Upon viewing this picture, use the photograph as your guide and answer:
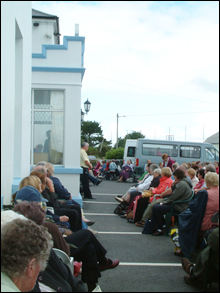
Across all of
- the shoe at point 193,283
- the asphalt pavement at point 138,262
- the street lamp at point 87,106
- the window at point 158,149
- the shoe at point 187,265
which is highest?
the street lamp at point 87,106

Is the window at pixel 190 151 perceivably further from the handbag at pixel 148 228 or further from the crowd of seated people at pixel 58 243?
the crowd of seated people at pixel 58 243

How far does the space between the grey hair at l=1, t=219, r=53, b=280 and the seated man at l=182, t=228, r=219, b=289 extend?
2.17 metres

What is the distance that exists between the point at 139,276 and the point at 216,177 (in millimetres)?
1713

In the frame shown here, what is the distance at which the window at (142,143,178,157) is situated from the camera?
73.4ft

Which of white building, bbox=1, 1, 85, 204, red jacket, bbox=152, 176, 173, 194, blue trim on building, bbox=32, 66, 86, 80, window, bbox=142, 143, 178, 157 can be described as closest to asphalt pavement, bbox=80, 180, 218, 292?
red jacket, bbox=152, 176, 173, 194

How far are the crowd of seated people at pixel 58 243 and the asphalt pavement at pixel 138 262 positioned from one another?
280 mm

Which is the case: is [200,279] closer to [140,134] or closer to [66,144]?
[66,144]

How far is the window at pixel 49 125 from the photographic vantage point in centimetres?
870

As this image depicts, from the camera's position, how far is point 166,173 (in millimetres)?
7320

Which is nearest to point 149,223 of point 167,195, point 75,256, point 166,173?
point 167,195

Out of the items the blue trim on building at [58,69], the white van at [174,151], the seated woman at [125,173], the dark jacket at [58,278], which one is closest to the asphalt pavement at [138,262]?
the dark jacket at [58,278]

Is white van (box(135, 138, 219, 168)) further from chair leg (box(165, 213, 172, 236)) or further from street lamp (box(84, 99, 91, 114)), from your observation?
chair leg (box(165, 213, 172, 236))

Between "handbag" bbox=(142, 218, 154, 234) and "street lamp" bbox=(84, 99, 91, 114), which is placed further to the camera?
"street lamp" bbox=(84, 99, 91, 114)

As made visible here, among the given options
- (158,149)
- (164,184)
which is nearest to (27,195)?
(164,184)
